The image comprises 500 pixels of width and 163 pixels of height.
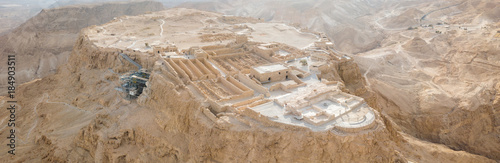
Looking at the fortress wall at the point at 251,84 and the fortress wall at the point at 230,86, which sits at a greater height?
the fortress wall at the point at 251,84

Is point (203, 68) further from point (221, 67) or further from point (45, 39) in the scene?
point (45, 39)

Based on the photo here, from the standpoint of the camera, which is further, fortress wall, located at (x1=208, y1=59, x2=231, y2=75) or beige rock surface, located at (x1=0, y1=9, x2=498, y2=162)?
fortress wall, located at (x1=208, y1=59, x2=231, y2=75)

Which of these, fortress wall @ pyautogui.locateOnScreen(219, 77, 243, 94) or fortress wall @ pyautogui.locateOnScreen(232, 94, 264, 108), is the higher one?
fortress wall @ pyautogui.locateOnScreen(232, 94, 264, 108)

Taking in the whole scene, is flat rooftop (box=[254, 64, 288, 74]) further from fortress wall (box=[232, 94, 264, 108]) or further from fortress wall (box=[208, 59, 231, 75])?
fortress wall (box=[232, 94, 264, 108])

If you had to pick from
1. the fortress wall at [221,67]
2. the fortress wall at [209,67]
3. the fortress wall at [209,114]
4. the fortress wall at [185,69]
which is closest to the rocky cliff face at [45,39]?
the fortress wall at [185,69]

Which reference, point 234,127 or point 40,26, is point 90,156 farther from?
point 40,26

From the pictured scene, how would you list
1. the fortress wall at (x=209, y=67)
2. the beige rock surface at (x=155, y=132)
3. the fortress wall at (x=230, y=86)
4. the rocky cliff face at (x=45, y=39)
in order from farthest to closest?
the rocky cliff face at (x=45, y=39) < the fortress wall at (x=209, y=67) < the fortress wall at (x=230, y=86) < the beige rock surface at (x=155, y=132)

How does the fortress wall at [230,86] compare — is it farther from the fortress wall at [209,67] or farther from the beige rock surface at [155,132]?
the beige rock surface at [155,132]

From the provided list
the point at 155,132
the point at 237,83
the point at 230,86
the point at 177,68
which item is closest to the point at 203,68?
the point at 177,68

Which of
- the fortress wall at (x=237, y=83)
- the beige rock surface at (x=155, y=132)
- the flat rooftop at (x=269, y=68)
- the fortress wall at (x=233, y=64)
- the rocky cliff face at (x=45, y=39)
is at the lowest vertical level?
the rocky cliff face at (x=45, y=39)

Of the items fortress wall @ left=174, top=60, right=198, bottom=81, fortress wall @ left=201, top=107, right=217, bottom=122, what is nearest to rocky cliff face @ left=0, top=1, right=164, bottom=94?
fortress wall @ left=174, top=60, right=198, bottom=81
